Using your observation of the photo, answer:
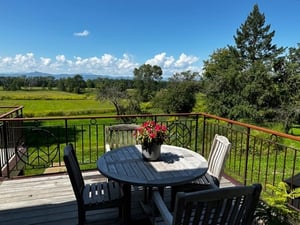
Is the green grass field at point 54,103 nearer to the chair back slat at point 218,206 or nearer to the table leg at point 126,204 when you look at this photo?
the table leg at point 126,204

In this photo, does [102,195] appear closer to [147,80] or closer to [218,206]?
[218,206]

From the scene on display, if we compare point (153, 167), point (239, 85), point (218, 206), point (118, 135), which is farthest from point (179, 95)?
point (218, 206)

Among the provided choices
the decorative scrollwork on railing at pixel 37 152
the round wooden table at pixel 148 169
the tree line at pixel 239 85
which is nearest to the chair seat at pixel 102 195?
the round wooden table at pixel 148 169

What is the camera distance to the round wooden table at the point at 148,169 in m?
2.02

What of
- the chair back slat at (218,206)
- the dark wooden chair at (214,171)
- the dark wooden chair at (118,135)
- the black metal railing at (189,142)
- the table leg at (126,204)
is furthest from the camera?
the dark wooden chair at (118,135)

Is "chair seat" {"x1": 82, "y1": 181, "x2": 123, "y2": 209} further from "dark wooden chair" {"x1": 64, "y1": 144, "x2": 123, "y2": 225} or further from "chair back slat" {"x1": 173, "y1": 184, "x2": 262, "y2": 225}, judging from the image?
"chair back slat" {"x1": 173, "y1": 184, "x2": 262, "y2": 225}

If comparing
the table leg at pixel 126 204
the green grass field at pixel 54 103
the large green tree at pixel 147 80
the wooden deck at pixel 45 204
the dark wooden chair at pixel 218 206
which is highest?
the large green tree at pixel 147 80

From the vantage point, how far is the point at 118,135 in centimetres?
350

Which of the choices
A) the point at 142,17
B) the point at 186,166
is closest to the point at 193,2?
the point at 142,17

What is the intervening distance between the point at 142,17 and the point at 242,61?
11.4 m

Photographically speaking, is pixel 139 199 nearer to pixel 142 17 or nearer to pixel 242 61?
pixel 142 17

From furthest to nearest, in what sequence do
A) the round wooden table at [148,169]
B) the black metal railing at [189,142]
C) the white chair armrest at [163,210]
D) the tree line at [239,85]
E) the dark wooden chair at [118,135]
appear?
the tree line at [239,85]
the dark wooden chair at [118,135]
the black metal railing at [189,142]
the round wooden table at [148,169]
the white chair armrest at [163,210]

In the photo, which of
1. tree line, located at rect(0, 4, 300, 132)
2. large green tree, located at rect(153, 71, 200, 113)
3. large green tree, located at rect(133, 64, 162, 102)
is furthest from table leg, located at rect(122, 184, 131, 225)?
large green tree, located at rect(133, 64, 162, 102)

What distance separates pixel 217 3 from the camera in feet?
42.2
